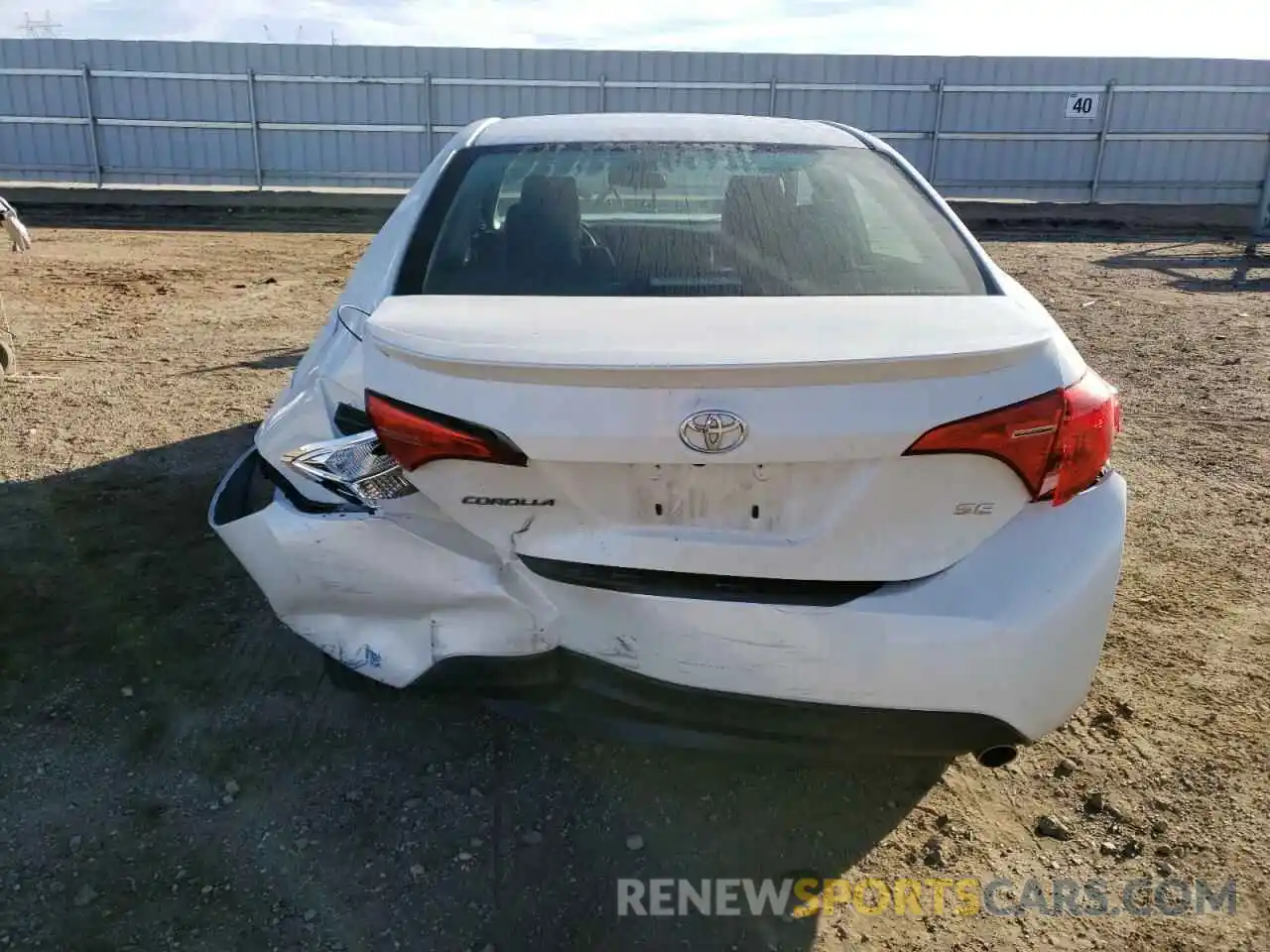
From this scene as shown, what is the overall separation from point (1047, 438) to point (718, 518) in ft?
2.10

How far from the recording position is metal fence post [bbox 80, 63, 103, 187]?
15.7m

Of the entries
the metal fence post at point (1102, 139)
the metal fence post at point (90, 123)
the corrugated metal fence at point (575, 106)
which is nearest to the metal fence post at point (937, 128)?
the corrugated metal fence at point (575, 106)

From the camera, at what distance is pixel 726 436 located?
1876mm

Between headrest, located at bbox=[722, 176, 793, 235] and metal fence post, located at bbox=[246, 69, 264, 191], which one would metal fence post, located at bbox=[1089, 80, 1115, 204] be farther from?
headrest, located at bbox=[722, 176, 793, 235]

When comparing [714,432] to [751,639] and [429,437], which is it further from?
[429,437]

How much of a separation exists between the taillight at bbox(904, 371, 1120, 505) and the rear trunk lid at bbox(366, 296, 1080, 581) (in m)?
0.03

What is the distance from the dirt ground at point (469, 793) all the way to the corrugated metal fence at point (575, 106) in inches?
517

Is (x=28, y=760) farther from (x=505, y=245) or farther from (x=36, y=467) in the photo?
(x=36, y=467)

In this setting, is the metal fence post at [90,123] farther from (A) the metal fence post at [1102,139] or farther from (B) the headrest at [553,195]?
(B) the headrest at [553,195]

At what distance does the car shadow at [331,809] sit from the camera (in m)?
2.19

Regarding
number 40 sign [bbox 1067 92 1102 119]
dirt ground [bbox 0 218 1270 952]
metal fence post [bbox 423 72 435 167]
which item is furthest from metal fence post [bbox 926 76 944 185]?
dirt ground [bbox 0 218 1270 952]

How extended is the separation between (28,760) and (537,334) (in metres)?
1.77

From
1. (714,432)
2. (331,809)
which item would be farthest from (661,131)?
(331,809)

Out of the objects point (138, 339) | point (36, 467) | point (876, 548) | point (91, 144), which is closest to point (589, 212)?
point (876, 548)
